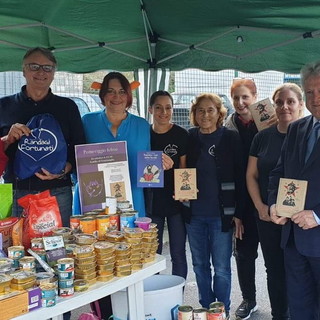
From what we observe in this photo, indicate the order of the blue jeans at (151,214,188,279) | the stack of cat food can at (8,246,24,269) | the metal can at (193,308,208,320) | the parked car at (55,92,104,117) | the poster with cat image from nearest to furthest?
the stack of cat food can at (8,246,24,269) → the metal can at (193,308,208,320) → the poster with cat image → the blue jeans at (151,214,188,279) → the parked car at (55,92,104,117)

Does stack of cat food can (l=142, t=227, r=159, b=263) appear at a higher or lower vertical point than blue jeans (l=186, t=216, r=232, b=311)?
higher

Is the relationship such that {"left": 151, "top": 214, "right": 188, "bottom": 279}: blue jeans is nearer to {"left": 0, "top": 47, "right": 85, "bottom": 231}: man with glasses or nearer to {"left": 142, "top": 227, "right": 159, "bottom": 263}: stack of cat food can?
{"left": 0, "top": 47, "right": 85, "bottom": 231}: man with glasses

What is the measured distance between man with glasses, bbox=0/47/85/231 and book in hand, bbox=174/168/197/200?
2.21ft

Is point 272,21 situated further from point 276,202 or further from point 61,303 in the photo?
point 61,303

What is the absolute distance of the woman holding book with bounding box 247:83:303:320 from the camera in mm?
2566

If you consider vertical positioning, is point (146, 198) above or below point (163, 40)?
below

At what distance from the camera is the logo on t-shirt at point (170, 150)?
2824 millimetres

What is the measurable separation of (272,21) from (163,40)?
1.29 metres

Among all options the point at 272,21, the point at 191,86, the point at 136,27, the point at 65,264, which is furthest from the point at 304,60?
the point at 65,264

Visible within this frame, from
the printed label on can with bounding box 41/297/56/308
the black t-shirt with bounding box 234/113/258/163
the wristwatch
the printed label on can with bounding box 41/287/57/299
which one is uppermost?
the black t-shirt with bounding box 234/113/258/163

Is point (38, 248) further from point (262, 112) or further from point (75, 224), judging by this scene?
point (262, 112)

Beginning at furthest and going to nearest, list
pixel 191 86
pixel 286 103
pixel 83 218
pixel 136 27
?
pixel 191 86 → pixel 136 27 → pixel 286 103 → pixel 83 218

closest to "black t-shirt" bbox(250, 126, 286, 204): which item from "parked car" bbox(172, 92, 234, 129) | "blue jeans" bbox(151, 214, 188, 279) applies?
"blue jeans" bbox(151, 214, 188, 279)

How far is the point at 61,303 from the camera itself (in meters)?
1.52
